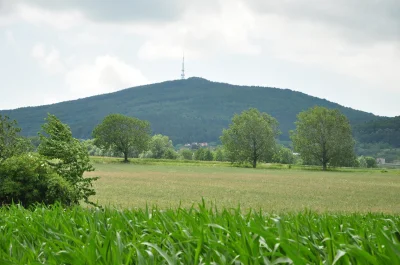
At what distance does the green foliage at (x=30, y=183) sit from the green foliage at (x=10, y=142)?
3.67 meters

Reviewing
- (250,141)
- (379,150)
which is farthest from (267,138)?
(379,150)

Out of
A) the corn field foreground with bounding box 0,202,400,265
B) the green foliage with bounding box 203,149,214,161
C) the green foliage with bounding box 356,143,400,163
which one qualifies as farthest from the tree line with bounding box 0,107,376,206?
the green foliage with bounding box 356,143,400,163

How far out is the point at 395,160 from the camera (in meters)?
176

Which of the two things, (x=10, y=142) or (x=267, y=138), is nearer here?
(x=10, y=142)

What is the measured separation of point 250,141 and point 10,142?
76083 mm

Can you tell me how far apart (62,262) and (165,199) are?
2556 centimetres

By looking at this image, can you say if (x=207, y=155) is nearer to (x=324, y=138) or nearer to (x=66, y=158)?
(x=324, y=138)

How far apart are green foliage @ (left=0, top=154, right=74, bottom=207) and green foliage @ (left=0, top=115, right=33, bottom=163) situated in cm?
367

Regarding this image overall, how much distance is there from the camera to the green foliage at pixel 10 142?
17.9 meters

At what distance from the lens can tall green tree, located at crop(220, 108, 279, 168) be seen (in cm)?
9256

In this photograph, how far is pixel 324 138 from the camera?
89062 millimetres

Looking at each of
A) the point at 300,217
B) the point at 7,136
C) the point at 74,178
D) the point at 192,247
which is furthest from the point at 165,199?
the point at 192,247

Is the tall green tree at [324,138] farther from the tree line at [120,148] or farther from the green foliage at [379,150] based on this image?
the green foliage at [379,150]

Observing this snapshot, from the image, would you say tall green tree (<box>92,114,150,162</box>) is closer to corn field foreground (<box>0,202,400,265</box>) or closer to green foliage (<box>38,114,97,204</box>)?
green foliage (<box>38,114,97,204</box>)
